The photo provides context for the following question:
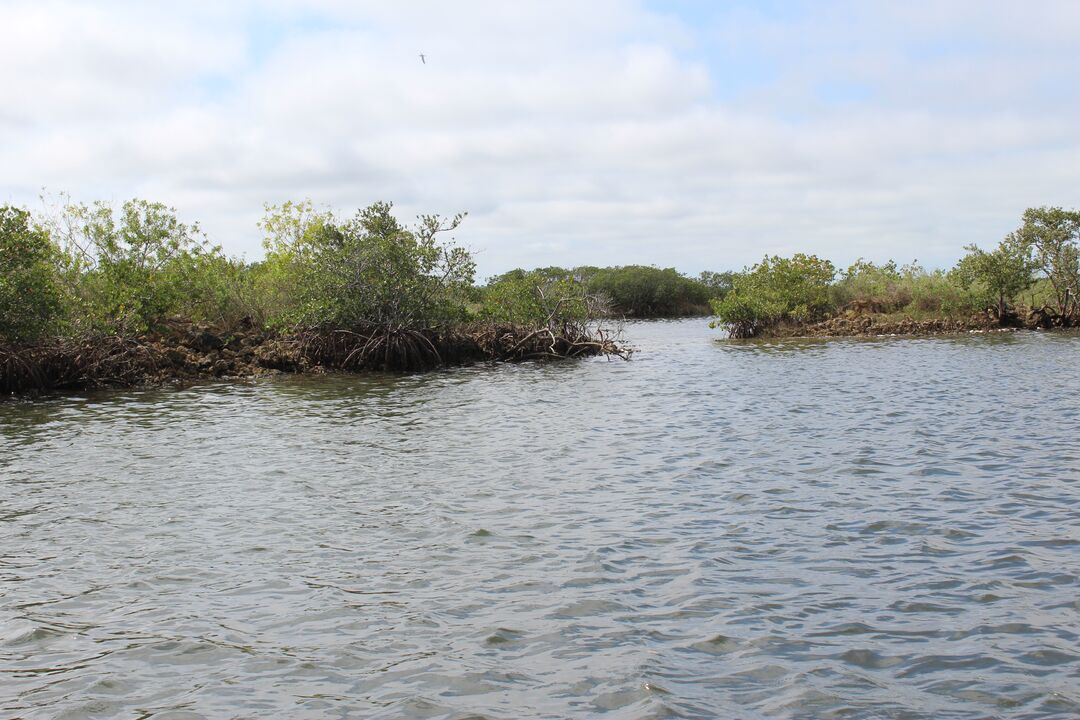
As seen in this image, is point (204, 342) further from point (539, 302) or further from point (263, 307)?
point (539, 302)

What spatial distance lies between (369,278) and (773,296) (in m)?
25.3

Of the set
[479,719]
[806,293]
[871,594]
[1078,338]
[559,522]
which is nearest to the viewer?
[479,719]

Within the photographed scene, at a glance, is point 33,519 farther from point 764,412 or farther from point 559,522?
point 764,412

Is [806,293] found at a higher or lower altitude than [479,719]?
higher

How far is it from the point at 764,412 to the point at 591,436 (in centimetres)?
Result: 525

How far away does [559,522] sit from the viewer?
37.1ft

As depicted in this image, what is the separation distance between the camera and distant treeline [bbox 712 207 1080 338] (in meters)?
47.0

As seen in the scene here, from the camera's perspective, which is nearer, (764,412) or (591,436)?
(591,436)

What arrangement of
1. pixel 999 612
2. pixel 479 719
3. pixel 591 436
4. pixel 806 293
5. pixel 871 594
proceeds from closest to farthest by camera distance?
pixel 479 719, pixel 999 612, pixel 871 594, pixel 591 436, pixel 806 293

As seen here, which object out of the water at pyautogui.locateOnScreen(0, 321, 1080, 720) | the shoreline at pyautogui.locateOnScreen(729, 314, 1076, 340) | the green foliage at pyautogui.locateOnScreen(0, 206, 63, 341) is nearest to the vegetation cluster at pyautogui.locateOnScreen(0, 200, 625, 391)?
the green foliage at pyautogui.locateOnScreen(0, 206, 63, 341)

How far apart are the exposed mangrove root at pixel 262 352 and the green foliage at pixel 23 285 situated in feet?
2.41

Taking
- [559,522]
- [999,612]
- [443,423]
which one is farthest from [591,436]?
[999,612]

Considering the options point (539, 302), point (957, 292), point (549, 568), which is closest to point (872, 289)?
point (957, 292)

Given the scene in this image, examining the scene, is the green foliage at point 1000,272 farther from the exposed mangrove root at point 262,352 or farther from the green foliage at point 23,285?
the green foliage at point 23,285
